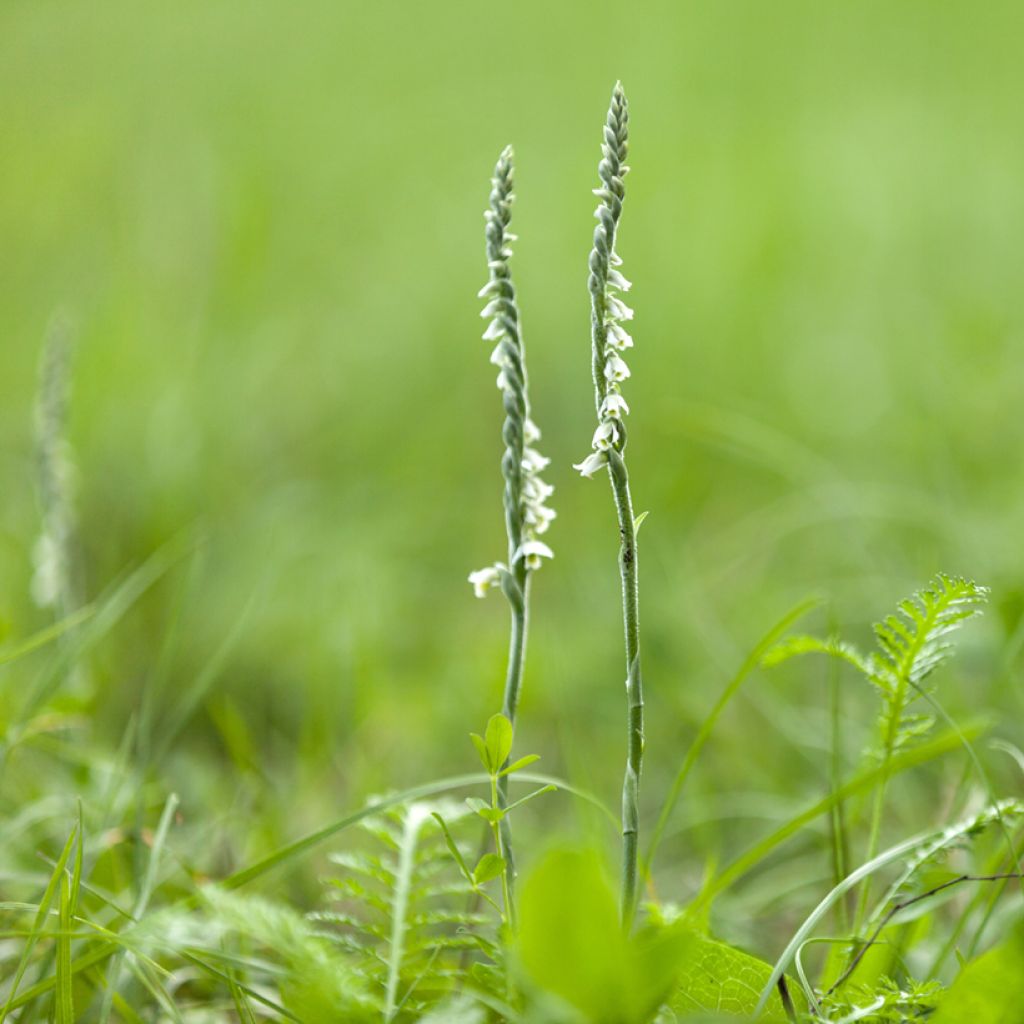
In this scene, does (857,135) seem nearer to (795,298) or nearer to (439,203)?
(795,298)

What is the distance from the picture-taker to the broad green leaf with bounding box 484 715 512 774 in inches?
60.9

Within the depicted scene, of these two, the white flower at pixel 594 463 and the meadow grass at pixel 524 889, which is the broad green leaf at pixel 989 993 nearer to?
the meadow grass at pixel 524 889

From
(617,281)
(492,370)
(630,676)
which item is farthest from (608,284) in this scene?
(492,370)

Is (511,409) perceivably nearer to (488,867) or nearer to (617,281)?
(617,281)

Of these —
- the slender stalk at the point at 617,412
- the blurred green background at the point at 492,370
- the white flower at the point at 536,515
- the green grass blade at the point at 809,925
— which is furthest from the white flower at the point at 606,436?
the blurred green background at the point at 492,370

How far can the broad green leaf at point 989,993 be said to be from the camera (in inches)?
53.8

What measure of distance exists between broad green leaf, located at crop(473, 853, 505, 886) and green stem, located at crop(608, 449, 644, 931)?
165mm

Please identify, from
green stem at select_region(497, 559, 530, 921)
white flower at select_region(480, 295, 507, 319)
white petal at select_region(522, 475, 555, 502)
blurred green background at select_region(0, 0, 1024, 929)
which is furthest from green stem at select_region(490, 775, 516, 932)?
blurred green background at select_region(0, 0, 1024, 929)

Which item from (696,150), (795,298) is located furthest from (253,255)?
(696,150)

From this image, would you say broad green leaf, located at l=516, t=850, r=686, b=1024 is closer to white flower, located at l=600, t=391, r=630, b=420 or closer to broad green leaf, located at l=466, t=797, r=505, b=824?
broad green leaf, located at l=466, t=797, r=505, b=824

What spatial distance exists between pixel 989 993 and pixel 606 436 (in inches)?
32.3

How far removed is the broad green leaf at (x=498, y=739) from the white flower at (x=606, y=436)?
1.26 ft

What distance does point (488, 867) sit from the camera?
154cm

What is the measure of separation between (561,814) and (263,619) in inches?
60.3
